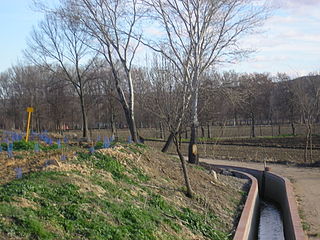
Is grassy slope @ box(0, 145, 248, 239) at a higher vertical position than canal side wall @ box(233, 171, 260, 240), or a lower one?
higher

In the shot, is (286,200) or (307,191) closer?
(286,200)

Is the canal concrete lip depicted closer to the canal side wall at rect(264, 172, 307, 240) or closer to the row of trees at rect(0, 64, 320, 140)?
the canal side wall at rect(264, 172, 307, 240)

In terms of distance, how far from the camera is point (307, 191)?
15.0 m

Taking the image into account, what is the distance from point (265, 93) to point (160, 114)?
46.4 meters

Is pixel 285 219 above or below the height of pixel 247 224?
below

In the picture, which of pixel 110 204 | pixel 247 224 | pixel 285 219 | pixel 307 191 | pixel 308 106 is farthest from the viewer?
pixel 308 106

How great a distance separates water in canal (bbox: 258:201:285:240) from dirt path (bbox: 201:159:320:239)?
87cm

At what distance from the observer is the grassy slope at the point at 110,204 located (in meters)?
5.90

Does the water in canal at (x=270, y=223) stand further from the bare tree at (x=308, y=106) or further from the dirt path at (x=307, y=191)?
the bare tree at (x=308, y=106)

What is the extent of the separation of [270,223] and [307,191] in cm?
241

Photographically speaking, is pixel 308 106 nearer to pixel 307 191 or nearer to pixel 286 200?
pixel 307 191

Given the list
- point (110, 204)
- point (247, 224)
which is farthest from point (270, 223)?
point (110, 204)

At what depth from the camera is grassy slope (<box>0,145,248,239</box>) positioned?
5.90 m

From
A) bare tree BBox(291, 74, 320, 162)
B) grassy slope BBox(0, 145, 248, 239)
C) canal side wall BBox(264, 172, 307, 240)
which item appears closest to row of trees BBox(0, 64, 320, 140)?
bare tree BBox(291, 74, 320, 162)
